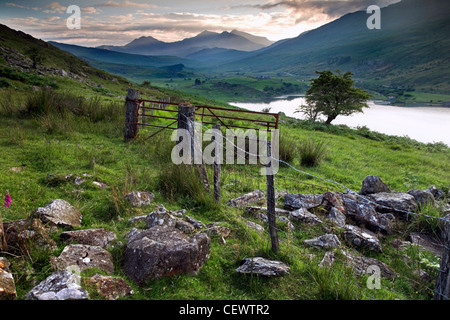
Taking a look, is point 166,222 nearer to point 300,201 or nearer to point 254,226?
point 254,226

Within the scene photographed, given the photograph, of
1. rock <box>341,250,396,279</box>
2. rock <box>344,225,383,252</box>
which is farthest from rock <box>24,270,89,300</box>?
rock <box>344,225,383,252</box>

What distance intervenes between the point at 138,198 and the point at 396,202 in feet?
19.7

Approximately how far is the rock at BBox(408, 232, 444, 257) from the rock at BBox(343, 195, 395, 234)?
1.42ft

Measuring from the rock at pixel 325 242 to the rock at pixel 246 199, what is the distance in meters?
1.71

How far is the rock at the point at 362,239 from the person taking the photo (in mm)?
4968

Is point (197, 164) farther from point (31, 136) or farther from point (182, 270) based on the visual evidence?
point (31, 136)

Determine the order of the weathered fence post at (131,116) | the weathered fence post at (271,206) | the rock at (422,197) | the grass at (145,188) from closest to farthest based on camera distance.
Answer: the grass at (145,188)
the weathered fence post at (271,206)
the rock at (422,197)
the weathered fence post at (131,116)

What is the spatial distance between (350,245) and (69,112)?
11.2 meters

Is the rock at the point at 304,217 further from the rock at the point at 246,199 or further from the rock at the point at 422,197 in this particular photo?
the rock at the point at 422,197

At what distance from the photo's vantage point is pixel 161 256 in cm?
341

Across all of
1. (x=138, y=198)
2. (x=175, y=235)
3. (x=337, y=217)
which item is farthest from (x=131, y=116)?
(x=337, y=217)

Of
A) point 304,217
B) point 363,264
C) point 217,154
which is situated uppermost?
point 217,154

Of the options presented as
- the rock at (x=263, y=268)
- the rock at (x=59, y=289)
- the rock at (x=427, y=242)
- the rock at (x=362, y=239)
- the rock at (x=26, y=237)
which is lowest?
the rock at (x=427, y=242)

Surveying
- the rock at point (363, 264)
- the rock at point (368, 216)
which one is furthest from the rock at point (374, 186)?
the rock at point (363, 264)
